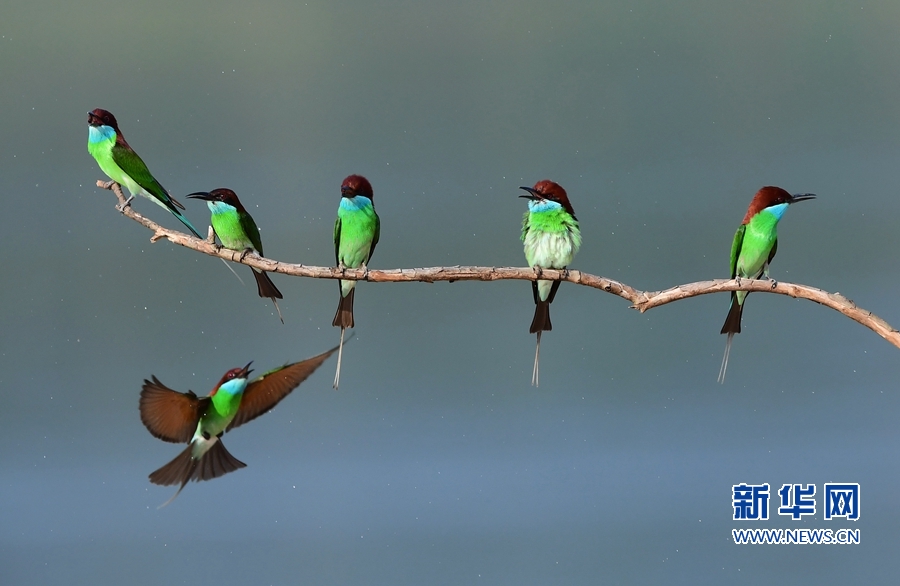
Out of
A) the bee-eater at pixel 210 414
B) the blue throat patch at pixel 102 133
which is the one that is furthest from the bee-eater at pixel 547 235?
the blue throat patch at pixel 102 133

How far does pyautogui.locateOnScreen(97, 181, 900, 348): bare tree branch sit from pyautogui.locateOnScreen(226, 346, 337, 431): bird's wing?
0.25m

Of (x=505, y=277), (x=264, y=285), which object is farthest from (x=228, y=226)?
(x=505, y=277)

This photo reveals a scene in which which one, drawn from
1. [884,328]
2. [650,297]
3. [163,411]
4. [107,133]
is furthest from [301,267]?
[884,328]

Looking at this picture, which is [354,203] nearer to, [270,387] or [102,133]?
[270,387]

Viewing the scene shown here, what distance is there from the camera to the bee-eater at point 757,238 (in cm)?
277

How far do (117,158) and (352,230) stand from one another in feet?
A: 2.32

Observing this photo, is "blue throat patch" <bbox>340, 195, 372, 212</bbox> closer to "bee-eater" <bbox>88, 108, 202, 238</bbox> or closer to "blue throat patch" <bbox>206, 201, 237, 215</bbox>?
"blue throat patch" <bbox>206, 201, 237, 215</bbox>

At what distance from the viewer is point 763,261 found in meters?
2.87

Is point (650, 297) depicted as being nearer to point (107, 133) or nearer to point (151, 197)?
point (151, 197)

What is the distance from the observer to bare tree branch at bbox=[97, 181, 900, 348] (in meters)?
2.43

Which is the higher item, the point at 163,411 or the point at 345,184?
the point at 345,184

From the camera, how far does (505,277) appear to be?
249cm

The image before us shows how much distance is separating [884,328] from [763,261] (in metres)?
0.48

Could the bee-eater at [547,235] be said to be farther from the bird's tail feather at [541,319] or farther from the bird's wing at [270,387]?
the bird's wing at [270,387]
